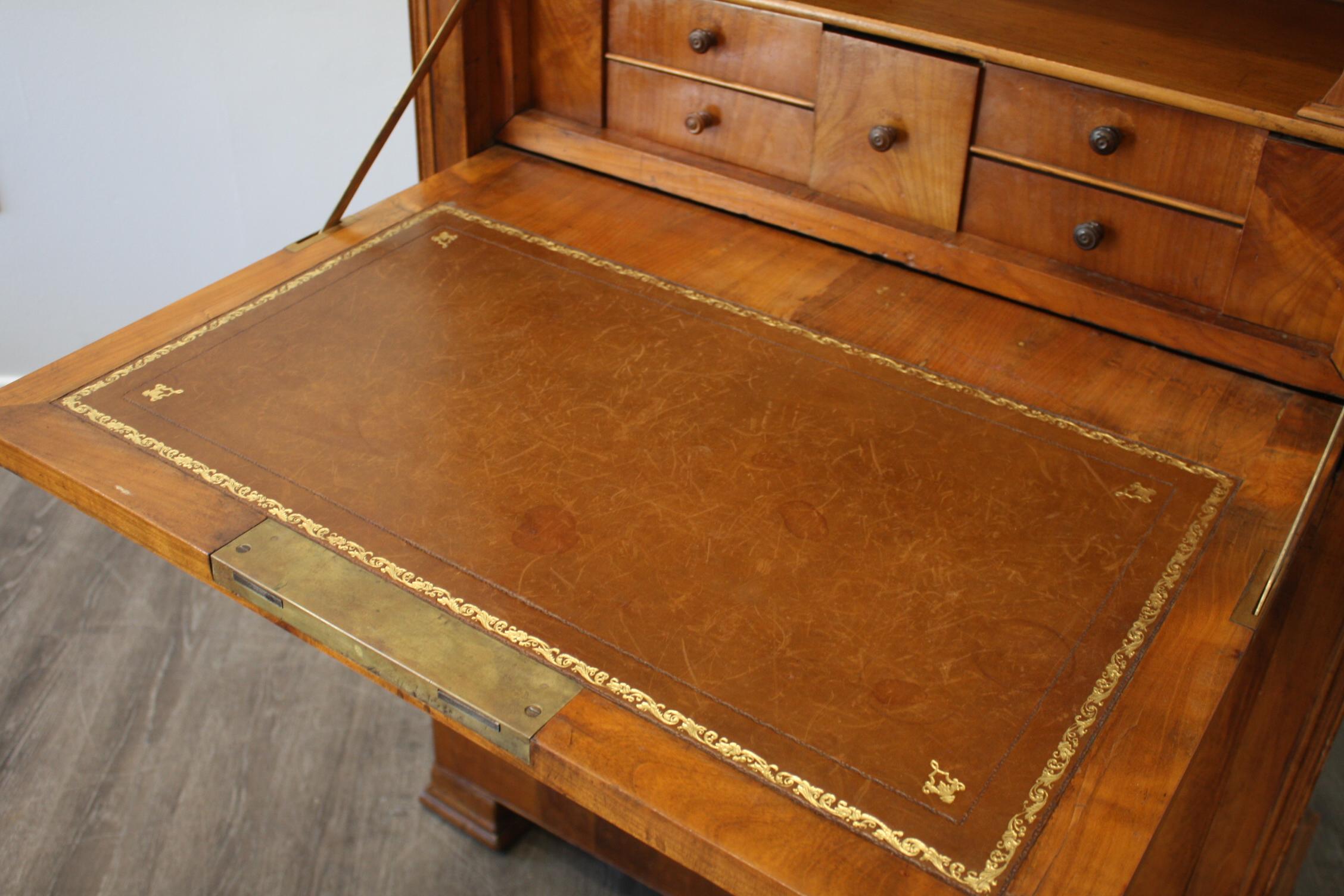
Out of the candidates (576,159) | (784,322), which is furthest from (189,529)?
(576,159)

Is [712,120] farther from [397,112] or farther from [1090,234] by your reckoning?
[1090,234]

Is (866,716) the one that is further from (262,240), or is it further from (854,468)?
(262,240)

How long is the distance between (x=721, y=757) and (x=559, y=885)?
1.27 metres

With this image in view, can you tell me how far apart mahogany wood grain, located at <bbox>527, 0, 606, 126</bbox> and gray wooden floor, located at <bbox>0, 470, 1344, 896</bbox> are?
1179mm

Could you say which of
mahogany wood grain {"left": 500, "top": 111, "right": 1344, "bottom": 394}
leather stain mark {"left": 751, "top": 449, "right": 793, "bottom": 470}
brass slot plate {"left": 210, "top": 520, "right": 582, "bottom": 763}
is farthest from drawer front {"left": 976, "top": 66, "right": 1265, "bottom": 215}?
brass slot plate {"left": 210, "top": 520, "right": 582, "bottom": 763}

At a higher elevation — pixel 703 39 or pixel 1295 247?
pixel 703 39

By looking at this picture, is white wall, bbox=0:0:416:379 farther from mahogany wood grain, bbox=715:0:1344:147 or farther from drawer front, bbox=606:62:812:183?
mahogany wood grain, bbox=715:0:1344:147

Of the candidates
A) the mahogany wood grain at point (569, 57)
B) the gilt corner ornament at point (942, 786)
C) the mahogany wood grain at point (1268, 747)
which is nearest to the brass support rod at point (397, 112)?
the mahogany wood grain at point (569, 57)

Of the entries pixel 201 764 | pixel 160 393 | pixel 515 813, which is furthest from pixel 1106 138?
pixel 201 764

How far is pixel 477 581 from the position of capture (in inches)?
42.9

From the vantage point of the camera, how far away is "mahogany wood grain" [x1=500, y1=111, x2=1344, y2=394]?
1.36 m

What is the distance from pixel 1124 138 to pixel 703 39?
1.68 ft

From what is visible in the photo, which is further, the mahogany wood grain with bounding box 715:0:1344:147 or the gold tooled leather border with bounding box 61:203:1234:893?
the mahogany wood grain with bounding box 715:0:1344:147

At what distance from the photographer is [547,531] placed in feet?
3.74
